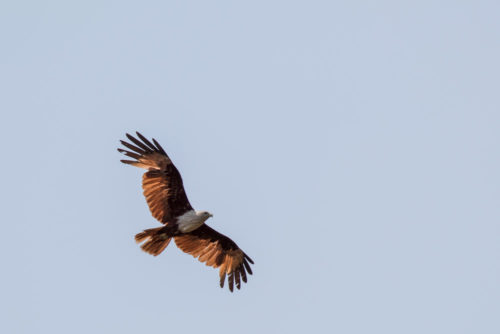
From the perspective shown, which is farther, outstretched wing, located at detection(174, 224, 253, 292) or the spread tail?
outstretched wing, located at detection(174, 224, 253, 292)

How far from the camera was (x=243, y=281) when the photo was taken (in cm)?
2380

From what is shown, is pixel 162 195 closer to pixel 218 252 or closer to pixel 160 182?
pixel 160 182

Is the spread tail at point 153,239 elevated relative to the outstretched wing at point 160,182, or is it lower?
lower

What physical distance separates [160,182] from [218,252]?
2.72 m

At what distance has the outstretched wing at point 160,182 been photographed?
72.1 feet

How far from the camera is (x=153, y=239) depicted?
71.3 feet

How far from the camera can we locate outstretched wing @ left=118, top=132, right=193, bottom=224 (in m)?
22.0

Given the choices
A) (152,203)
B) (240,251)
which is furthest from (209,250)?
(152,203)

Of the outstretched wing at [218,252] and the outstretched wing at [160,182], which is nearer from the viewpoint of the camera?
the outstretched wing at [160,182]

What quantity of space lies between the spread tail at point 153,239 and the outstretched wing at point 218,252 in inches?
50.8

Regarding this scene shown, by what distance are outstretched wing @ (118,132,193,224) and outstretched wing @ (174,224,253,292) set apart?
1.28 metres

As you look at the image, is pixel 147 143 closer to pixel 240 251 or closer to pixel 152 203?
pixel 152 203

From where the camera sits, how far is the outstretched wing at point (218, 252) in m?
23.3

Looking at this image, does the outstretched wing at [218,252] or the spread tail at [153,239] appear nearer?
the spread tail at [153,239]
